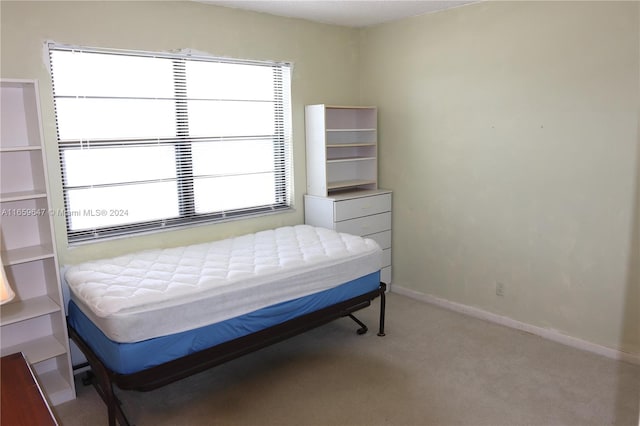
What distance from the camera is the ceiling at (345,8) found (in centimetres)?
349

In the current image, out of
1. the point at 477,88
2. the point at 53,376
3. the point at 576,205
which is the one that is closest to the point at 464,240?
the point at 576,205

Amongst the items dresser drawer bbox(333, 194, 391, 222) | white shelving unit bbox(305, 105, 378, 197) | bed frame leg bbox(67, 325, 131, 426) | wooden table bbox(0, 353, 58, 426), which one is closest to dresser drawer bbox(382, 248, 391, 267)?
dresser drawer bbox(333, 194, 391, 222)

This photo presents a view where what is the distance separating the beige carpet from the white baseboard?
58 millimetres

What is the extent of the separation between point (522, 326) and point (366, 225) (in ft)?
4.95

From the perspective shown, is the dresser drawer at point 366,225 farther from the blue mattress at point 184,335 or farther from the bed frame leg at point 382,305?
the blue mattress at point 184,335

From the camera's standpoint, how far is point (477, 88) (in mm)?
3615

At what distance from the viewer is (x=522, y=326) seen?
11.7ft

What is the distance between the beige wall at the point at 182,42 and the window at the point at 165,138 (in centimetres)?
8

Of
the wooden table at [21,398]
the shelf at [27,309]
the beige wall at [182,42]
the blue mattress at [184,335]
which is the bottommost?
the blue mattress at [184,335]

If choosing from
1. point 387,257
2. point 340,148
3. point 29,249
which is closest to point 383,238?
point 387,257

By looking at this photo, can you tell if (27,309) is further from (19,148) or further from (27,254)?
(19,148)

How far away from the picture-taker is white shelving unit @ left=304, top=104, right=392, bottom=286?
401cm

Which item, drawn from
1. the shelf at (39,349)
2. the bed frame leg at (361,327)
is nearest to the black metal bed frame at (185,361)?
the shelf at (39,349)

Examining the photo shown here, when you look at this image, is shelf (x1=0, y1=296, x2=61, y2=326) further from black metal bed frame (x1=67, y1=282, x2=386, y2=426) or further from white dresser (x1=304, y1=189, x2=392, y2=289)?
white dresser (x1=304, y1=189, x2=392, y2=289)
